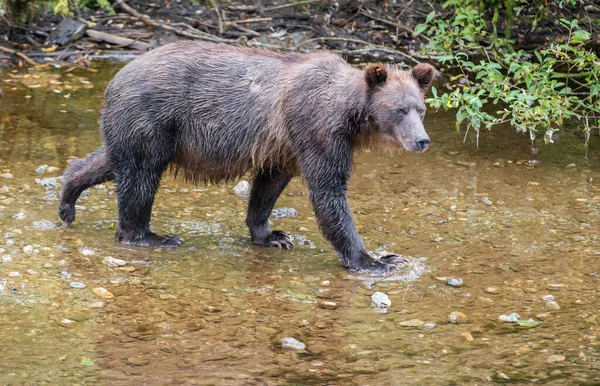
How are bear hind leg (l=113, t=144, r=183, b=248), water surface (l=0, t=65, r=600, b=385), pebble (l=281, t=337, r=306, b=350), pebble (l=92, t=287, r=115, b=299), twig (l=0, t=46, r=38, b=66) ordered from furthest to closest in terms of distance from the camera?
twig (l=0, t=46, r=38, b=66) < bear hind leg (l=113, t=144, r=183, b=248) < pebble (l=92, t=287, r=115, b=299) < pebble (l=281, t=337, r=306, b=350) < water surface (l=0, t=65, r=600, b=385)

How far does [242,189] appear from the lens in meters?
9.75

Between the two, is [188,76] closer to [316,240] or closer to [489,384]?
[316,240]

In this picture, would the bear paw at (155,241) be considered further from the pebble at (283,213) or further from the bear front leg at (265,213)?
the pebble at (283,213)

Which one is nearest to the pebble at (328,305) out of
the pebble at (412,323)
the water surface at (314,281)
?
the water surface at (314,281)

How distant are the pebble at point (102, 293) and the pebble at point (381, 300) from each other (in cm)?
212

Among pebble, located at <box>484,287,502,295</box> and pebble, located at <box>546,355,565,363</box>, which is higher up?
pebble, located at <box>546,355,565,363</box>

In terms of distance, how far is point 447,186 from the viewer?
395 inches

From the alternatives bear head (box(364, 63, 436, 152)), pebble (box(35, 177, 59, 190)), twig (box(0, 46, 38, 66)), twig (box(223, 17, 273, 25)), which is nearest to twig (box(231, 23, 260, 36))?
twig (box(223, 17, 273, 25))

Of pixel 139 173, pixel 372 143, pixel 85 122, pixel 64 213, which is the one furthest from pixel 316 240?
pixel 85 122

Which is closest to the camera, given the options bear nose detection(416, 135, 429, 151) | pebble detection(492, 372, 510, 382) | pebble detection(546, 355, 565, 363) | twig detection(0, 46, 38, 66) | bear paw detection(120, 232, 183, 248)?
pebble detection(492, 372, 510, 382)

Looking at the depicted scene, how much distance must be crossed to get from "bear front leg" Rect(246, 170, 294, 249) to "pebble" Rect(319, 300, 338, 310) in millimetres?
1441

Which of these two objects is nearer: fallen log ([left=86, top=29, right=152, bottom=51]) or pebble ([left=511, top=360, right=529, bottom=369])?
pebble ([left=511, top=360, right=529, bottom=369])

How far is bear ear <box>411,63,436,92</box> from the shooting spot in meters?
7.84

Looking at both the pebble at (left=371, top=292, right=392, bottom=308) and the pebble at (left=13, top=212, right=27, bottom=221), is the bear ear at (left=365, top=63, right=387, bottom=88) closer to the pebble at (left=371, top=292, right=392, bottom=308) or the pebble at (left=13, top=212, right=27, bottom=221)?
the pebble at (left=371, top=292, right=392, bottom=308)
